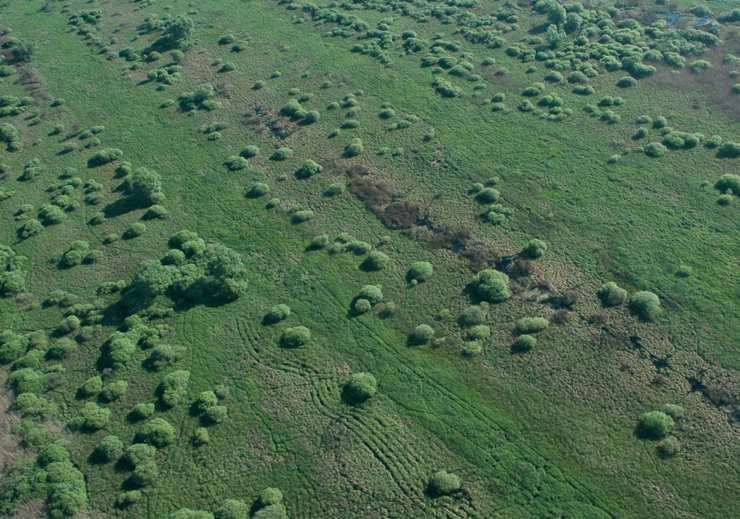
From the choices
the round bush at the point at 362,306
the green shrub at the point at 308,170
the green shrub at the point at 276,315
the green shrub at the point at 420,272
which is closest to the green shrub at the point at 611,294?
the green shrub at the point at 420,272

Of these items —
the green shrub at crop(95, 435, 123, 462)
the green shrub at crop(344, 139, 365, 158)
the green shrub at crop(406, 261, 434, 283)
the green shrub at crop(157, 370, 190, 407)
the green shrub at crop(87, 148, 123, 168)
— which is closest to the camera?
the green shrub at crop(95, 435, 123, 462)

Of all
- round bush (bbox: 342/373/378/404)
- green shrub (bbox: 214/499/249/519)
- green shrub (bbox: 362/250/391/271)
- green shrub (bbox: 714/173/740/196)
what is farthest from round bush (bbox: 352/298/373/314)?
green shrub (bbox: 714/173/740/196)

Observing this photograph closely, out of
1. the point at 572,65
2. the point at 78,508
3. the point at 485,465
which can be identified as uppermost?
the point at 572,65

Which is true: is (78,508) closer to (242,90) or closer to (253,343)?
(253,343)

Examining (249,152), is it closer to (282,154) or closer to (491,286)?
(282,154)

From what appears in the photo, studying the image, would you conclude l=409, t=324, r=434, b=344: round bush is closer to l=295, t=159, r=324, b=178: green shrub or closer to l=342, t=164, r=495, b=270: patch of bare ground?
l=342, t=164, r=495, b=270: patch of bare ground

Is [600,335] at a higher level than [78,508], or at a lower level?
higher

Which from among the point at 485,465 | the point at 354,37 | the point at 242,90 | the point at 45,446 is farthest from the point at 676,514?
the point at 354,37
